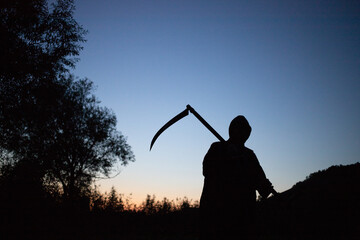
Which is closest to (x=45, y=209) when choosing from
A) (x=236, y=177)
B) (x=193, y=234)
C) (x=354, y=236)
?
(x=193, y=234)

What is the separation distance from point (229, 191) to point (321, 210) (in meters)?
10.6

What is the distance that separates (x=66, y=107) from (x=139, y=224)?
12450 mm

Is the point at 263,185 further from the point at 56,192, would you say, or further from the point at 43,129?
the point at 56,192

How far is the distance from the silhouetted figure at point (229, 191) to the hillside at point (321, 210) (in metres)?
7.44

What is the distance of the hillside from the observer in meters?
9.97

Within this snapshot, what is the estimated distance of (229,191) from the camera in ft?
10.5

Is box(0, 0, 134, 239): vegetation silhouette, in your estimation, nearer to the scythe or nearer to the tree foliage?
the tree foliage

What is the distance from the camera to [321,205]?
1095 cm

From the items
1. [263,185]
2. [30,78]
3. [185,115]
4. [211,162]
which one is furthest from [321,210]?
[30,78]

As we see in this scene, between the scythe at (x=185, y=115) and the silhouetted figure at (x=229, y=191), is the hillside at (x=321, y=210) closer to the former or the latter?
the silhouetted figure at (x=229, y=191)

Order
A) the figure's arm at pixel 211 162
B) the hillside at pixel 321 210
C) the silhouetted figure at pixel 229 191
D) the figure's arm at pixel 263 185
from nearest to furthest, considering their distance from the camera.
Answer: the silhouetted figure at pixel 229 191 → the figure's arm at pixel 211 162 → the figure's arm at pixel 263 185 → the hillside at pixel 321 210

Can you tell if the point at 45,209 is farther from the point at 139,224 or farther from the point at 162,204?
the point at 162,204

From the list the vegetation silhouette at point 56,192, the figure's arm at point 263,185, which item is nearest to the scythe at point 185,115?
the figure's arm at point 263,185

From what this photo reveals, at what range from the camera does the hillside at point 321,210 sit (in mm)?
9969
